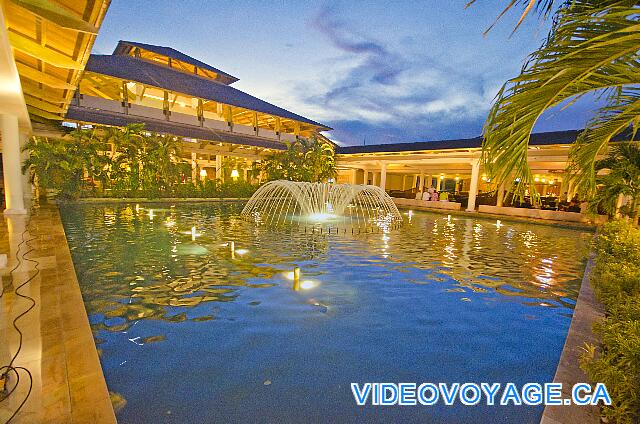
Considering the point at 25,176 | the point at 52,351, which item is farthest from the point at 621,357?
the point at 25,176

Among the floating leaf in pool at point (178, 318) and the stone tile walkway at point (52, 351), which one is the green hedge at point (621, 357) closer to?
the stone tile walkway at point (52, 351)

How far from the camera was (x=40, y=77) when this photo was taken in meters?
8.90

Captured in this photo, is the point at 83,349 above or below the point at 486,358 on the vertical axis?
above

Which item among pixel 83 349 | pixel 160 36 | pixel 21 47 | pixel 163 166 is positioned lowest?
pixel 83 349

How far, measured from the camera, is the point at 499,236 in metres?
14.0

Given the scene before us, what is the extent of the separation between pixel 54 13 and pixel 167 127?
2103 cm

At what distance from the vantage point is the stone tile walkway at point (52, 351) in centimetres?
253

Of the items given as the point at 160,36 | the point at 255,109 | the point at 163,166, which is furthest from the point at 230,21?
the point at 160,36

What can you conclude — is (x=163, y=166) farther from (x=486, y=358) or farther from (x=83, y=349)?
(x=486, y=358)

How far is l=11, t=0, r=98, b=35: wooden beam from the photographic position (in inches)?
159

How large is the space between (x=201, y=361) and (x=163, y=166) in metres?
20.1

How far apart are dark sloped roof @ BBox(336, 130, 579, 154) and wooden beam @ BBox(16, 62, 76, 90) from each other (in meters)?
20.4

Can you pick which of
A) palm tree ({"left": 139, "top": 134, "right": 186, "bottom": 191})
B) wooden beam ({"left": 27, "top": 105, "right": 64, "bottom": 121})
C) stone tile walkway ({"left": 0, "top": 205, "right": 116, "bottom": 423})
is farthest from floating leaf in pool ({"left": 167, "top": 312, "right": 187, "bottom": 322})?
palm tree ({"left": 139, "top": 134, "right": 186, "bottom": 191})

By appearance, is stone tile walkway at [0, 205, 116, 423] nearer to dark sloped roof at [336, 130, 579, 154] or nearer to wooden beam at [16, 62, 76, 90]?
wooden beam at [16, 62, 76, 90]
